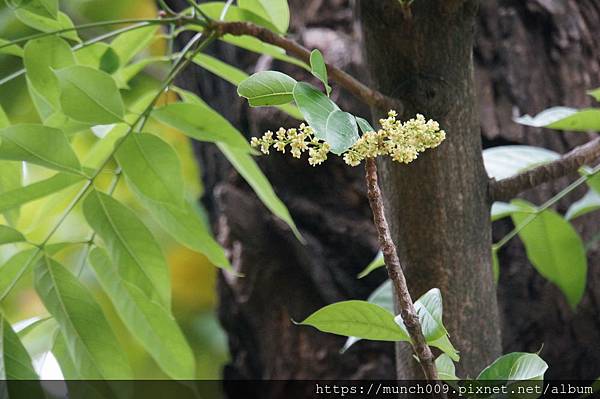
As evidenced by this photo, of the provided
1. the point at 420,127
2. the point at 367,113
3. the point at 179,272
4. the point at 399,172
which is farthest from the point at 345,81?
the point at 179,272

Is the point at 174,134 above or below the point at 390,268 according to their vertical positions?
above

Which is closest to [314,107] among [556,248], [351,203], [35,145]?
[35,145]

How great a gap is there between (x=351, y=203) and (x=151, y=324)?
0.43m

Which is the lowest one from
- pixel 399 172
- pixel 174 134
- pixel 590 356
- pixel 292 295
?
pixel 590 356

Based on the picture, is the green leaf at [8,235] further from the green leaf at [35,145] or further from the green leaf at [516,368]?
the green leaf at [516,368]

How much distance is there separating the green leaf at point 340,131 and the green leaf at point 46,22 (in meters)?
0.27

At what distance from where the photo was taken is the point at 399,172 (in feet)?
1.91

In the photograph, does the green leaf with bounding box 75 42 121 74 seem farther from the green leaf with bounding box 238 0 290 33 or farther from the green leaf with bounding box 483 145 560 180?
the green leaf with bounding box 483 145 560 180

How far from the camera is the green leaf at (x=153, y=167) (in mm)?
563

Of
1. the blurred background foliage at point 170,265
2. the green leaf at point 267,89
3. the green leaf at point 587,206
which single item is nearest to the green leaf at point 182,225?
the green leaf at point 267,89

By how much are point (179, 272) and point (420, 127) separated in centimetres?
118

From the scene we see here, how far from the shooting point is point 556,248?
0.76 m

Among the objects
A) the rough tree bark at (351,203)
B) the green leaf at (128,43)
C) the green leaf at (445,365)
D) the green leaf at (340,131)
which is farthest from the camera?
the rough tree bark at (351,203)

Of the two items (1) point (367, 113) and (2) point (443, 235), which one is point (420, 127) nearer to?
(2) point (443, 235)
